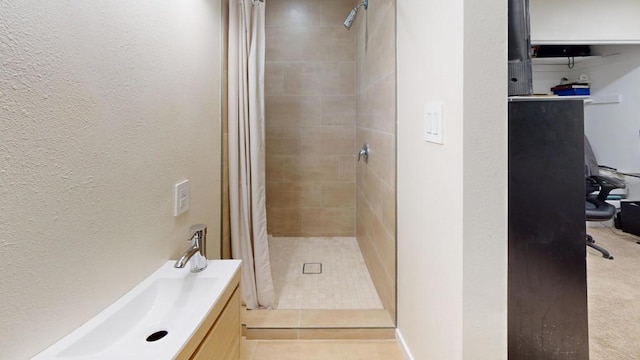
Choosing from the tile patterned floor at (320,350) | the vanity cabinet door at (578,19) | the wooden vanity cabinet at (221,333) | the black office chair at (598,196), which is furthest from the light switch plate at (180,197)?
the vanity cabinet door at (578,19)

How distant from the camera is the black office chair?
324 cm

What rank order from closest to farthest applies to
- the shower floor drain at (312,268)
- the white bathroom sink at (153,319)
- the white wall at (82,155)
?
the white wall at (82,155) → the white bathroom sink at (153,319) → the shower floor drain at (312,268)

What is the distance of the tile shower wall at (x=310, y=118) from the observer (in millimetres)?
3688

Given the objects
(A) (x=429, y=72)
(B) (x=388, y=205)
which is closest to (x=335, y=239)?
(B) (x=388, y=205)

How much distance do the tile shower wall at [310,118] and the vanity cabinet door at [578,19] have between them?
66.6 inches

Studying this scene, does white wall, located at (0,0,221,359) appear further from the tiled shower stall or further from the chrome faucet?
the tiled shower stall

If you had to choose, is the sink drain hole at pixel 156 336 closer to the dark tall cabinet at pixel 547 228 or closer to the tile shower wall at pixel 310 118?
the dark tall cabinet at pixel 547 228

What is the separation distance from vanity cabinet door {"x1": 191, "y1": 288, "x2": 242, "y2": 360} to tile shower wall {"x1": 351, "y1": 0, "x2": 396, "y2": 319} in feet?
3.11

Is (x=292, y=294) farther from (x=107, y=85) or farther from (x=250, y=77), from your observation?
(x=107, y=85)

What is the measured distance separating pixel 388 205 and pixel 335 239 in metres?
1.71

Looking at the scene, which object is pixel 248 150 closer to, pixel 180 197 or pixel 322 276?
pixel 180 197

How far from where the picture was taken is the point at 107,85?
1.02 meters

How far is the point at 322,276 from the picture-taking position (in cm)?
282

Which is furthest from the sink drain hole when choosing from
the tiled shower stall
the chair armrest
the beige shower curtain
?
the chair armrest
